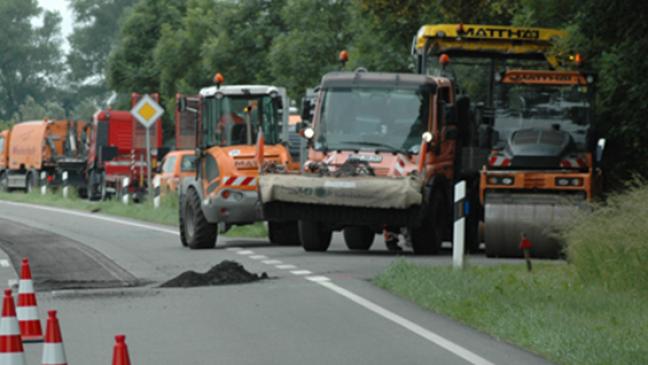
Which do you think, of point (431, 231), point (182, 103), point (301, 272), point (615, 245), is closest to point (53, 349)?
point (615, 245)

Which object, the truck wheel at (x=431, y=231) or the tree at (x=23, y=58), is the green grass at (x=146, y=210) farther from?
the tree at (x=23, y=58)

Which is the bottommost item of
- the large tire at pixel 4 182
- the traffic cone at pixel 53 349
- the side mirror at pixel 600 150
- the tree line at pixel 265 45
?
the large tire at pixel 4 182

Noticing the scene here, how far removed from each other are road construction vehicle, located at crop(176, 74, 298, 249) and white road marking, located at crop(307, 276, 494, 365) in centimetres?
706

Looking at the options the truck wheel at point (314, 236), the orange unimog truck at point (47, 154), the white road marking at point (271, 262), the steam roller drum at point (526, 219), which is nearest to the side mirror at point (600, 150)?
the steam roller drum at point (526, 219)

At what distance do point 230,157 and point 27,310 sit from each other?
533 inches

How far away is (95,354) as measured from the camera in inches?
469

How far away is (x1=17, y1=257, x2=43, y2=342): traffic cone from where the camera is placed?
40.0 feet

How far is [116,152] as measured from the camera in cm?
5562

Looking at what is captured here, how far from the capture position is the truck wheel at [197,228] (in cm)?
2520

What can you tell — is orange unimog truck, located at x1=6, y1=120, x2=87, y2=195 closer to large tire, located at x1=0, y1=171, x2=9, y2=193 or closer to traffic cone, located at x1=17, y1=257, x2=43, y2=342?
large tire, located at x1=0, y1=171, x2=9, y2=193

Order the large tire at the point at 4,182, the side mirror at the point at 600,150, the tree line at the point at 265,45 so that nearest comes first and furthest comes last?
the side mirror at the point at 600,150
the tree line at the point at 265,45
the large tire at the point at 4,182

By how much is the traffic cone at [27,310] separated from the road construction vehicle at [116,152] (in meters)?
40.2

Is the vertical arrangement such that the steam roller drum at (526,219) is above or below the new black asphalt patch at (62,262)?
above

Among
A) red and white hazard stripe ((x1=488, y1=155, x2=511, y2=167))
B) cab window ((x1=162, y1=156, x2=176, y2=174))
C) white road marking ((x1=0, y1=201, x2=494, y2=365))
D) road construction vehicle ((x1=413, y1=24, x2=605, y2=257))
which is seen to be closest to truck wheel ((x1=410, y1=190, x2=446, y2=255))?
road construction vehicle ((x1=413, y1=24, x2=605, y2=257))
